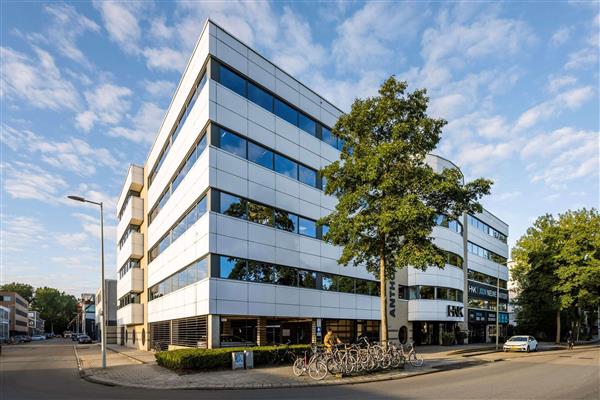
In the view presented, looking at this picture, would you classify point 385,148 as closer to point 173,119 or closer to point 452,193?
point 452,193

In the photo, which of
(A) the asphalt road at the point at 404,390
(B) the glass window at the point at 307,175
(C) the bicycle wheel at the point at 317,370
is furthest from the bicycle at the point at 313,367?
(B) the glass window at the point at 307,175

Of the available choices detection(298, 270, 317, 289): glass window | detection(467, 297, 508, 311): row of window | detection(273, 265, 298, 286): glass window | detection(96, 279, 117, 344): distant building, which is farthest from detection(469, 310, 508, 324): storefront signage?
detection(96, 279, 117, 344): distant building

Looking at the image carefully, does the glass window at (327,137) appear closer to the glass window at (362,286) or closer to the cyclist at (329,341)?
the glass window at (362,286)

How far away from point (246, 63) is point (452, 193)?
43.6ft

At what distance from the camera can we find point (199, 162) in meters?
25.8

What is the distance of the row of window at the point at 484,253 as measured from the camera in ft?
178

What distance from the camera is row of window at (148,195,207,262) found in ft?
84.5

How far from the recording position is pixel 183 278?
28.8 metres

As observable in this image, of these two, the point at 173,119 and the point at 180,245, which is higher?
the point at 173,119

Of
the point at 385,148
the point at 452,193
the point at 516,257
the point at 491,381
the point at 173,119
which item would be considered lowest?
the point at 491,381

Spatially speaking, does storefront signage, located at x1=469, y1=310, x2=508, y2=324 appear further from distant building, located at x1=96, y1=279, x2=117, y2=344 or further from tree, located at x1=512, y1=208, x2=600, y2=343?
distant building, located at x1=96, y1=279, x2=117, y2=344

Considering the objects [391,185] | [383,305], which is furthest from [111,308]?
[391,185]

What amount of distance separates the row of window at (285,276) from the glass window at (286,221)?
232 centimetres

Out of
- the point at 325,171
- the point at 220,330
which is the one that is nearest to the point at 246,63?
the point at 325,171
